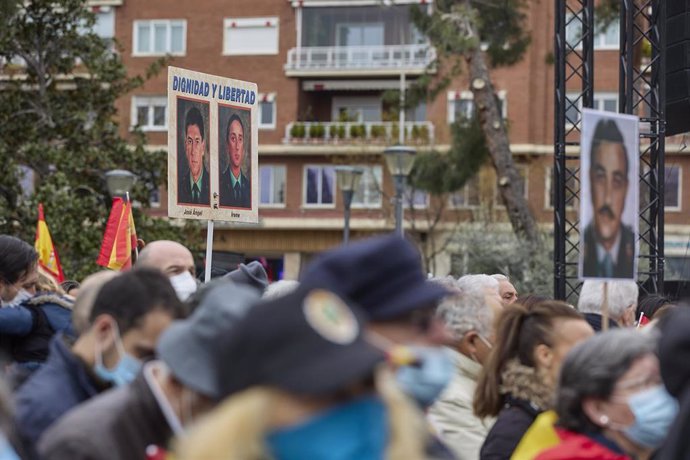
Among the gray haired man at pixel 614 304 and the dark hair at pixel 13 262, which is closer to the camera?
the dark hair at pixel 13 262

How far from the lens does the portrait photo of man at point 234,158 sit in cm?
933

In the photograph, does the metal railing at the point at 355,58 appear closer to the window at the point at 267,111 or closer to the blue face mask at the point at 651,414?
the window at the point at 267,111

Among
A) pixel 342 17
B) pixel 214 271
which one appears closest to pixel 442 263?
pixel 342 17

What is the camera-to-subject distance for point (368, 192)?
1748 inches

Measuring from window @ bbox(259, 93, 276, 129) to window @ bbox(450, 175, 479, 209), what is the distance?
23.7 ft

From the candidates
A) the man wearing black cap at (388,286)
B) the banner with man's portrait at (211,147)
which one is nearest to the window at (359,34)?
the banner with man's portrait at (211,147)

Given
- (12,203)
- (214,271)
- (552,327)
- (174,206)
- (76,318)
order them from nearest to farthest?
(76,318) < (552,327) < (174,206) < (214,271) < (12,203)

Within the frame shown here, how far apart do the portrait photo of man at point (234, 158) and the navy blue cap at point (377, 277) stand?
21.8 feet

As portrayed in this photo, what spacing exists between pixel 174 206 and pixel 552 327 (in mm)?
4464

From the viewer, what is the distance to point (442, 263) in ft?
145

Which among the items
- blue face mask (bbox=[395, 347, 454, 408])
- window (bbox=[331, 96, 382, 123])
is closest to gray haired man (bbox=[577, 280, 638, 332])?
blue face mask (bbox=[395, 347, 454, 408])

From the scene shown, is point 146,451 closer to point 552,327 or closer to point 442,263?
point 552,327

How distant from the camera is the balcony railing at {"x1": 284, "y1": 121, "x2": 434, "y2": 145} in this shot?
1671 inches

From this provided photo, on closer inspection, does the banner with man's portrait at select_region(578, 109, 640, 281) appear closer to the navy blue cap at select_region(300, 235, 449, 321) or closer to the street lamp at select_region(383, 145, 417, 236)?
the navy blue cap at select_region(300, 235, 449, 321)
